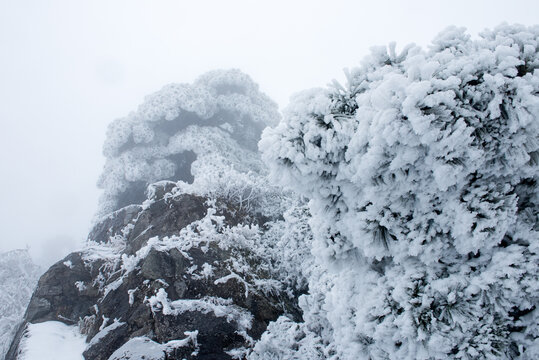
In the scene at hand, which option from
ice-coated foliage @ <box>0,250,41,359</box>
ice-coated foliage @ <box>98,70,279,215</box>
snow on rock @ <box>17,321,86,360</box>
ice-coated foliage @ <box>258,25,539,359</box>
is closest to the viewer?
ice-coated foliage @ <box>258,25,539,359</box>

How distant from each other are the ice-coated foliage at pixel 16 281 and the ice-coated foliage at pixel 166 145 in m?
5.50

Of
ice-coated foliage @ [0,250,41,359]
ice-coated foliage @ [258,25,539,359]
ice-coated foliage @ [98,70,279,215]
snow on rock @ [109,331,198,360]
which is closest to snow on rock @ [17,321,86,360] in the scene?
snow on rock @ [109,331,198,360]

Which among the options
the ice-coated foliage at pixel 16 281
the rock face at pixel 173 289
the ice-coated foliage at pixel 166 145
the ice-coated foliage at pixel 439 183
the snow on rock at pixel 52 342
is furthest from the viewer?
the ice-coated foliage at pixel 166 145

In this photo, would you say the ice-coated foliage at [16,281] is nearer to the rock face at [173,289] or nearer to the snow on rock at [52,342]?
the rock face at [173,289]

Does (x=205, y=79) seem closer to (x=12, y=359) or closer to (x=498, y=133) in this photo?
(x=12, y=359)

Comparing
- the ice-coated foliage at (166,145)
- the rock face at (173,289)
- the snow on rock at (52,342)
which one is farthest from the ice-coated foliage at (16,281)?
the snow on rock at (52,342)

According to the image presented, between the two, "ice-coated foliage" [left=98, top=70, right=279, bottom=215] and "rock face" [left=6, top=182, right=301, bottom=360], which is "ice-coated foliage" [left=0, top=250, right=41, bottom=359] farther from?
"rock face" [left=6, top=182, right=301, bottom=360]

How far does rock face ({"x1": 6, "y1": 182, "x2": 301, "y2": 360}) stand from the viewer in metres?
5.84

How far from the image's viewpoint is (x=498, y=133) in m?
2.98

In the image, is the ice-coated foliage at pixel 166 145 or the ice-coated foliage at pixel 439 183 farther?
the ice-coated foliage at pixel 166 145

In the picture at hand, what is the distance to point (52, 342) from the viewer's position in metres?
7.42

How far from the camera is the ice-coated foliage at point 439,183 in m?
→ 2.89

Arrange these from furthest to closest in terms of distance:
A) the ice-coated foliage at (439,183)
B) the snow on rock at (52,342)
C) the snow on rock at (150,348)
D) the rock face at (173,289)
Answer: the snow on rock at (52,342) → the rock face at (173,289) → the snow on rock at (150,348) → the ice-coated foliage at (439,183)

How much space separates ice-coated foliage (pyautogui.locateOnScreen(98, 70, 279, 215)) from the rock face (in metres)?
7.77
